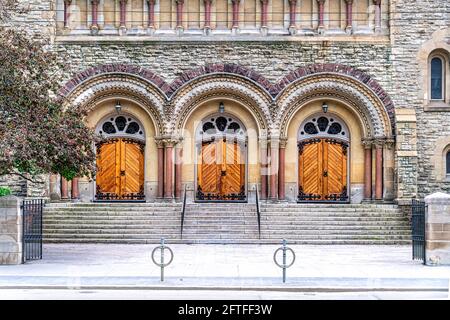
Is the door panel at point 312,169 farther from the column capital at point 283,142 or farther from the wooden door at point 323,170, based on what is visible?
the column capital at point 283,142

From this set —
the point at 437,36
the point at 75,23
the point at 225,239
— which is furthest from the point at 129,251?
the point at 437,36

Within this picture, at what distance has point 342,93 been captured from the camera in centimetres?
3020

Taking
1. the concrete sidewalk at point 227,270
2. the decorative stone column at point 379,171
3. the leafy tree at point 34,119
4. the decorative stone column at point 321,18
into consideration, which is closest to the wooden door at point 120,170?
the concrete sidewalk at point 227,270

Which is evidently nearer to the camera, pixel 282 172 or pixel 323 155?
pixel 282 172

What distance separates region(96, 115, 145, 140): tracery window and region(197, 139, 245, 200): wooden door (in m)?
2.45

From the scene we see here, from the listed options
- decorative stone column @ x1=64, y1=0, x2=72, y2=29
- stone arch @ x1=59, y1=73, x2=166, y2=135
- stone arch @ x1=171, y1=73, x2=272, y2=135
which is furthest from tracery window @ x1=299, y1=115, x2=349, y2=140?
decorative stone column @ x1=64, y1=0, x2=72, y2=29

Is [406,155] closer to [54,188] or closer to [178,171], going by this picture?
[178,171]

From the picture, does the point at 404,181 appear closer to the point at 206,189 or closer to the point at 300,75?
the point at 300,75

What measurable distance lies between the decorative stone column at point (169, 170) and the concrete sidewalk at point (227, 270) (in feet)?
17.1

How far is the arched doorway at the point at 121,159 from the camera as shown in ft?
101

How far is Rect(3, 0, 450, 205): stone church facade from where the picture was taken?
2994 cm

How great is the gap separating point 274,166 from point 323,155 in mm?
1979

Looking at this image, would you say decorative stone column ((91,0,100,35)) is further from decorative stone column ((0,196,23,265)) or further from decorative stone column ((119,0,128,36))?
decorative stone column ((0,196,23,265))

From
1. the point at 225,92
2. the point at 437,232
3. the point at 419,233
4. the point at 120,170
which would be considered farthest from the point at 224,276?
the point at 120,170
